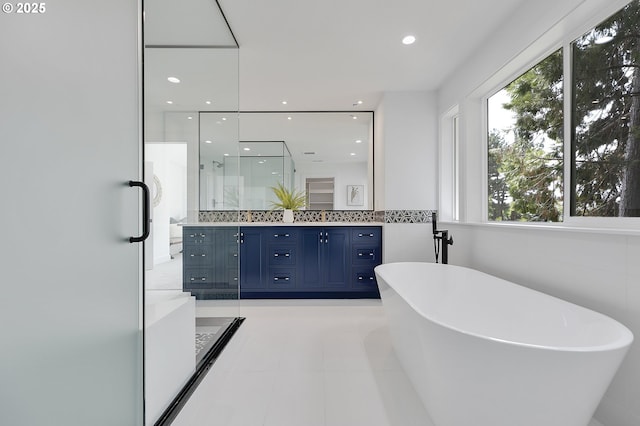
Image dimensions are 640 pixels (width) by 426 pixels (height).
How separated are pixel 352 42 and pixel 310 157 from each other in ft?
5.77

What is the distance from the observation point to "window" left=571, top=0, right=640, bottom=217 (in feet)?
4.96

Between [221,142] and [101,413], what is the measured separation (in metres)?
1.83

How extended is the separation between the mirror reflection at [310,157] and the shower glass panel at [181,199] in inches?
60.9

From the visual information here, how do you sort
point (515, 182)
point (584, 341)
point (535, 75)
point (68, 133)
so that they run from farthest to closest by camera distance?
point (515, 182), point (535, 75), point (584, 341), point (68, 133)

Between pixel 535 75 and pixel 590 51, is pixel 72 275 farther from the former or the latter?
pixel 535 75

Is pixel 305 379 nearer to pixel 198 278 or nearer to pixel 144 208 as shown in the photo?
pixel 198 278

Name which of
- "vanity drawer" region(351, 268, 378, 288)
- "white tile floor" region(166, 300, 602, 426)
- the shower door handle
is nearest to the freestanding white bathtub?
"white tile floor" region(166, 300, 602, 426)

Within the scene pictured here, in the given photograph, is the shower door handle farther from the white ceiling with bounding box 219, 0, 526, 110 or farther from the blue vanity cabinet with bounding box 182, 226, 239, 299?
the white ceiling with bounding box 219, 0, 526, 110

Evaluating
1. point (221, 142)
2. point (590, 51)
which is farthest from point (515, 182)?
point (221, 142)

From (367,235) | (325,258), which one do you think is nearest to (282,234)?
(325,258)

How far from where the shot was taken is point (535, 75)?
7.34 feet

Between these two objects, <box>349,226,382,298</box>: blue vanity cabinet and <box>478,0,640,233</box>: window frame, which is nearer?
<box>478,0,640,233</box>: window frame

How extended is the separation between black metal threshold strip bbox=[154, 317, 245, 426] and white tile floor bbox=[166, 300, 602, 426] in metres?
0.03

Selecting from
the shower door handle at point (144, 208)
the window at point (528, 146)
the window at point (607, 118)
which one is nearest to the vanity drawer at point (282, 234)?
the window at point (528, 146)
